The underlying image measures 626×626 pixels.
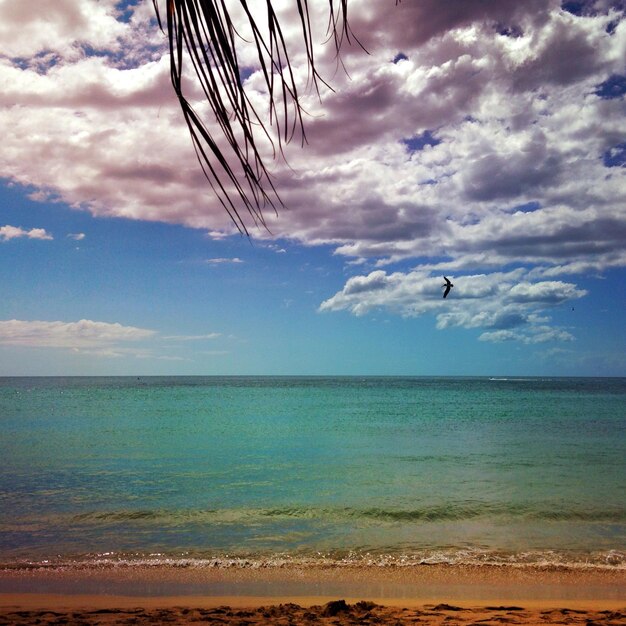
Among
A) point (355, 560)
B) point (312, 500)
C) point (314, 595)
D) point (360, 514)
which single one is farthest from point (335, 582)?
point (312, 500)

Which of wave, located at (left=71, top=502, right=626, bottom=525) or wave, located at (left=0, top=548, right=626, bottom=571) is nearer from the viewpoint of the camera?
wave, located at (left=0, top=548, right=626, bottom=571)

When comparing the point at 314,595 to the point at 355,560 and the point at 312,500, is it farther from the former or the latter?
the point at 312,500

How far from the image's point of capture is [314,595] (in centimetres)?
727

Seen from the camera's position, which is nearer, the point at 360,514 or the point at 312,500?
the point at 360,514

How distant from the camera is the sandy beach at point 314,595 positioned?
20.5 feet

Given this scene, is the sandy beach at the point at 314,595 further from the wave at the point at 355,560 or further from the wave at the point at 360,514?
the wave at the point at 360,514

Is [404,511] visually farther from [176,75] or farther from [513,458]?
[176,75]

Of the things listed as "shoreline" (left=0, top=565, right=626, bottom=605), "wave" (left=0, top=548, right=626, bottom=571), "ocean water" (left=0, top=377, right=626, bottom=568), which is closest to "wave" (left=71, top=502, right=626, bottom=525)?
"ocean water" (left=0, top=377, right=626, bottom=568)

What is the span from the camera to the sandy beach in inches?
247

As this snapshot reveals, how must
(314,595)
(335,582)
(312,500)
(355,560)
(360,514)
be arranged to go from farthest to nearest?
(312,500)
(360,514)
(355,560)
(335,582)
(314,595)

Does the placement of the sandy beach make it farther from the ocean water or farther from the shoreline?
the ocean water

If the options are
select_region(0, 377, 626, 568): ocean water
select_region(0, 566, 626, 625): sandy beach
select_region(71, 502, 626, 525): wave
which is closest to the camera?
select_region(0, 566, 626, 625): sandy beach

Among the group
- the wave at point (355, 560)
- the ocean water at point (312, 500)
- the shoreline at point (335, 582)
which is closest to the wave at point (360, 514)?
the ocean water at point (312, 500)

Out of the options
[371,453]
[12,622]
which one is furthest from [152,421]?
[12,622]
